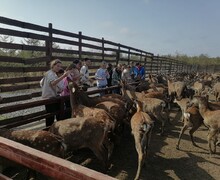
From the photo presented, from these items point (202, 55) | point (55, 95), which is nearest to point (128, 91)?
point (55, 95)

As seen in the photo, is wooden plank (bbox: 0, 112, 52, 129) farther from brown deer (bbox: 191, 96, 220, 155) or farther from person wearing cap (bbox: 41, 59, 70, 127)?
brown deer (bbox: 191, 96, 220, 155)

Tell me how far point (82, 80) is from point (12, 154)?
664 centimetres

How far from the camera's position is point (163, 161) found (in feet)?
20.0

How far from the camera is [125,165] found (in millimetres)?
5734

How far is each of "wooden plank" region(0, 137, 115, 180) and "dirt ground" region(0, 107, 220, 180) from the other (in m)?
3.18

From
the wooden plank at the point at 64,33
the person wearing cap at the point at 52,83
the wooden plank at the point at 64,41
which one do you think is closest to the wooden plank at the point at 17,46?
the wooden plank at the point at 64,41

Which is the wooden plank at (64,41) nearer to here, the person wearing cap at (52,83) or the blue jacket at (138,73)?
the person wearing cap at (52,83)

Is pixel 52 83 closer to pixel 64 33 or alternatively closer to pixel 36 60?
pixel 36 60

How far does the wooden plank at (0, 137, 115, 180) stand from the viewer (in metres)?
1.70

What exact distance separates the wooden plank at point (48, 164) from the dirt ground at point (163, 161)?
318 cm

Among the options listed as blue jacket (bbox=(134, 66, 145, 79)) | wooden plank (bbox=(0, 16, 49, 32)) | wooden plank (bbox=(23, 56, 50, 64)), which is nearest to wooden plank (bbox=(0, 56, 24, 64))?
wooden plank (bbox=(23, 56, 50, 64))

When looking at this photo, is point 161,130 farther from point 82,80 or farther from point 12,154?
point 12,154

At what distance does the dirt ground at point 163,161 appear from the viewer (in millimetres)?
5438

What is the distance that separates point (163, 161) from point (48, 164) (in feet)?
15.3
